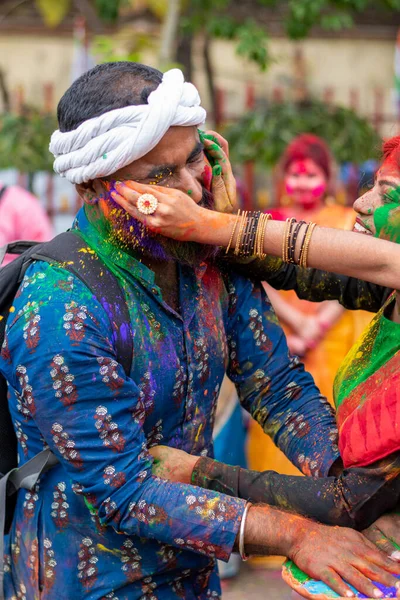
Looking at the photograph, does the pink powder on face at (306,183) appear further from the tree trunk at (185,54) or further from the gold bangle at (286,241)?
the tree trunk at (185,54)

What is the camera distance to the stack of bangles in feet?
7.20

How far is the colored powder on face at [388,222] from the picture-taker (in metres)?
2.21

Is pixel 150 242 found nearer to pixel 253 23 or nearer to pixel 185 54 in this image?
pixel 253 23

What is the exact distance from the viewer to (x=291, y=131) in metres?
10.5

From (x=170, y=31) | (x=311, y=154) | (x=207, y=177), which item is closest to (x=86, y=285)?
(x=207, y=177)

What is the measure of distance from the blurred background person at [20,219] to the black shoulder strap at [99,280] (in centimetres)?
289

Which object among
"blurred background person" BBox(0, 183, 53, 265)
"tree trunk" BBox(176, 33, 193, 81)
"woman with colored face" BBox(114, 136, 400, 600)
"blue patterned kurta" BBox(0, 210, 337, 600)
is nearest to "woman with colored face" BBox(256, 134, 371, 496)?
"blurred background person" BBox(0, 183, 53, 265)

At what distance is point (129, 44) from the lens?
8.20 m

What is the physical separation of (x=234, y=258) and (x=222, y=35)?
7803 mm

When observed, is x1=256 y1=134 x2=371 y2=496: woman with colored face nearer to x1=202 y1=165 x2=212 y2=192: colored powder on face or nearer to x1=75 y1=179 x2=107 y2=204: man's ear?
x1=202 y1=165 x2=212 y2=192: colored powder on face

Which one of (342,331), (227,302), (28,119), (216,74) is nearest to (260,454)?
(342,331)

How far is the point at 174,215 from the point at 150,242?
0.24m

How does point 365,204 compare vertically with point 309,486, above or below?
above

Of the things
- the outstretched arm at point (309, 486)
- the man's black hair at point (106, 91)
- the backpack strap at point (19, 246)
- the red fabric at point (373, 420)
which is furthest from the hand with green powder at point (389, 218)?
the backpack strap at point (19, 246)
